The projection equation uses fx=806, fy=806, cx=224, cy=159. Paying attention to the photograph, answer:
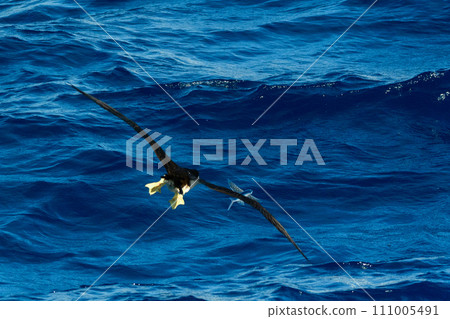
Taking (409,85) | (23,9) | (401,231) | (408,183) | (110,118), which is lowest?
(401,231)

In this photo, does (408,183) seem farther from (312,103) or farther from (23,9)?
Result: (23,9)

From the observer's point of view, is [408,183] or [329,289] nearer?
[329,289]

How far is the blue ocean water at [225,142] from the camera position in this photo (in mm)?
15039

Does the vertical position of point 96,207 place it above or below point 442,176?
below

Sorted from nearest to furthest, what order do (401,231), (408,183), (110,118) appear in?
(401,231), (408,183), (110,118)

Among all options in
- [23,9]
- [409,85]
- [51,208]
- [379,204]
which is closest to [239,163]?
[379,204]

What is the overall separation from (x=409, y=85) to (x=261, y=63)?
4219mm

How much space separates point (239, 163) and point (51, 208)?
4415 mm

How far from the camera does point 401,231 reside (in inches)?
655

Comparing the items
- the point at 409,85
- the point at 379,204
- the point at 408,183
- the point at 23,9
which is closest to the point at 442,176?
the point at 408,183

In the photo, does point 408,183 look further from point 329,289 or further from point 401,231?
point 329,289

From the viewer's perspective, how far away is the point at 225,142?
19.2 m

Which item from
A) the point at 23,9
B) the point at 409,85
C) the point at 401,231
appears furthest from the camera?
the point at 23,9

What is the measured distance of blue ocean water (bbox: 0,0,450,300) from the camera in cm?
1504
